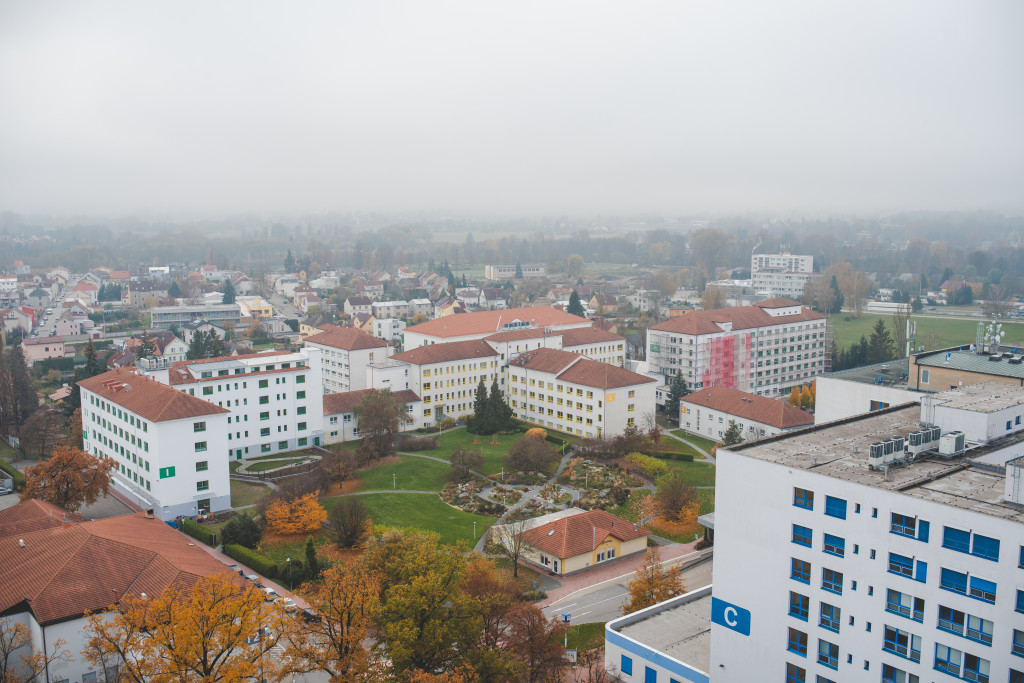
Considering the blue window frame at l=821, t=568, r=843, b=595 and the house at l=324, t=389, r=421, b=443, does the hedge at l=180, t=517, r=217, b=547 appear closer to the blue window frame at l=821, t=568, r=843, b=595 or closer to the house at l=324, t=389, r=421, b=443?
the house at l=324, t=389, r=421, b=443

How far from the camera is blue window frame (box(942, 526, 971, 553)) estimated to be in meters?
14.2

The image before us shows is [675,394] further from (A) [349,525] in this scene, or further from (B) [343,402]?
(A) [349,525]

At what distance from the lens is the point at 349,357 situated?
52.7m

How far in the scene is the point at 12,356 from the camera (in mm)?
56031

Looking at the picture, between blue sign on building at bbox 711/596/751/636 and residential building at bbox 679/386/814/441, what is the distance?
2415cm

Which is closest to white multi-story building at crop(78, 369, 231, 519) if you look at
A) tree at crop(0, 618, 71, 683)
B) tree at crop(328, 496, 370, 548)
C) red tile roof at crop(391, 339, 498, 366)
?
tree at crop(328, 496, 370, 548)

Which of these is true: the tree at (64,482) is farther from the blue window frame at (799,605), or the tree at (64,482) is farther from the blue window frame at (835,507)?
the blue window frame at (835,507)

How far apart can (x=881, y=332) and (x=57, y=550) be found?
59716mm

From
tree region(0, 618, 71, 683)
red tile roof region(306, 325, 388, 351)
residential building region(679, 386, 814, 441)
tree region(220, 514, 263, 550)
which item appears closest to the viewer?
tree region(0, 618, 71, 683)

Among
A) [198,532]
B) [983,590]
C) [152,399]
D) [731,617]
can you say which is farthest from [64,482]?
[983,590]

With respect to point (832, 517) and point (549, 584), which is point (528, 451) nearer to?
point (549, 584)

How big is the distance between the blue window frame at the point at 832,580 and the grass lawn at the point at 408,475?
23.9 meters

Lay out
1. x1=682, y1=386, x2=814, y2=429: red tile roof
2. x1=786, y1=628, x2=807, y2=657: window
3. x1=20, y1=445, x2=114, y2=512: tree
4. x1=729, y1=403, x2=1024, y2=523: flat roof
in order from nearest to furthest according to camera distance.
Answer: x1=729, y1=403, x2=1024, y2=523: flat roof
x1=786, y1=628, x2=807, y2=657: window
x1=20, y1=445, x2=114, y2=512: tree
x1=682, y1=386, x2=814, y2=429: red tile roof

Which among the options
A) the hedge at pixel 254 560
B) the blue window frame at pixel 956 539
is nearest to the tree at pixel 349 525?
the hedge at pixel 254 560
